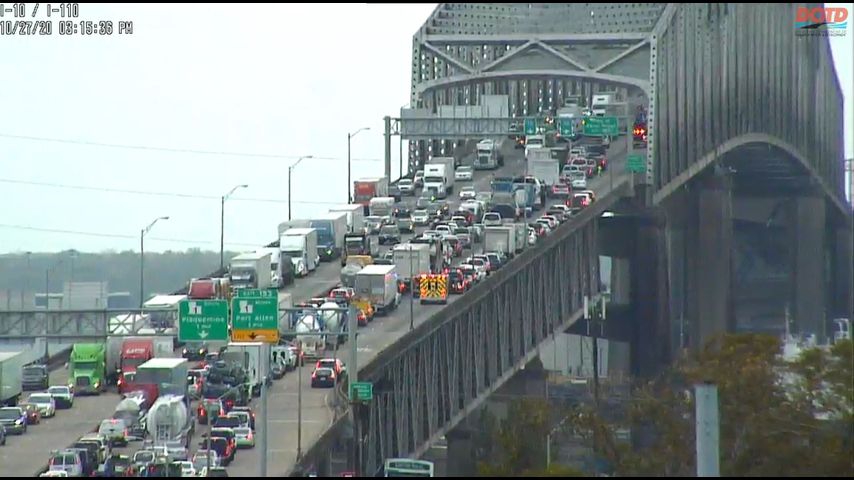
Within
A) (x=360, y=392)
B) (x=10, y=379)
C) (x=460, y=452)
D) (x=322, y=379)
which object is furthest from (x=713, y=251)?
(x=360, y=392)

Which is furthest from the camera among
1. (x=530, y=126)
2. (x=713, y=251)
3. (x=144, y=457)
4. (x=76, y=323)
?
(x=713, y=251)

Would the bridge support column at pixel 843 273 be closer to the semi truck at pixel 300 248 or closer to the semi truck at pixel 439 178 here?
the semi truck at pixel 439 178

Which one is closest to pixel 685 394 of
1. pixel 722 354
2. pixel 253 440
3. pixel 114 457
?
pixel 722 354

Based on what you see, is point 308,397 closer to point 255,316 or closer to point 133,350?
point 255,316

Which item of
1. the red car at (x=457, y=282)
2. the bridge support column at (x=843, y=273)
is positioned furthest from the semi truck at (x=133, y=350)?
the bridge support column at (x=843, y=273)

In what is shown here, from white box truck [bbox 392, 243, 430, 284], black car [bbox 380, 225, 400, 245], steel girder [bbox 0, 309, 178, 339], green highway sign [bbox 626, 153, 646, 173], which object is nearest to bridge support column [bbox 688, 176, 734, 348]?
green highway sign [bbox 626, 153, 646, 173]
